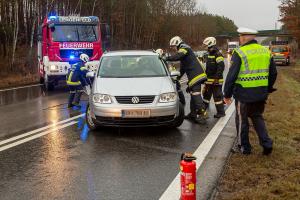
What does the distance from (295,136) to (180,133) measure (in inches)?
83.2

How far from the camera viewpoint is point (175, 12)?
73.6 meters

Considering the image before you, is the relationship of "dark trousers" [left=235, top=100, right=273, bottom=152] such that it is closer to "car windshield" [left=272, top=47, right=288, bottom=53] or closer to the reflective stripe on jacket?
the reflective stripe on jacket

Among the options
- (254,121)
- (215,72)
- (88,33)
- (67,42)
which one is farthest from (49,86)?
(254,121)

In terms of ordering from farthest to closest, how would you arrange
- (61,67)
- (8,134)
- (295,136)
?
(61,67) → (8,134) → (295,136)

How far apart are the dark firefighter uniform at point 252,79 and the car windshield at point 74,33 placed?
11.9 metres

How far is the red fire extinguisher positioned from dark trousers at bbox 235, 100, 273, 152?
2.63 metres


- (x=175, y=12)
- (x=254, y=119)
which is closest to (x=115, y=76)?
(x=254, y=119)

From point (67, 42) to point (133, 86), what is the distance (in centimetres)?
946

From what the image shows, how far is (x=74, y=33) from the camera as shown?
57.0 feet

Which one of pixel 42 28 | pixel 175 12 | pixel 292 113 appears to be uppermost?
pixel 175 12

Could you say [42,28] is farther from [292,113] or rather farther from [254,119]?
[254,119]

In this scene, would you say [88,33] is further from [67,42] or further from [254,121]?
[254,121]

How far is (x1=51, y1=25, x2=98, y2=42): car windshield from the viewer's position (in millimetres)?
17125

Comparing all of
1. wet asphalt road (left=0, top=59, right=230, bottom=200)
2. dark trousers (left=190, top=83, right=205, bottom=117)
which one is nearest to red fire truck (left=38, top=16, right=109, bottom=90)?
wet asphalt road (left=0, top=59, right=230, bottom=200)
